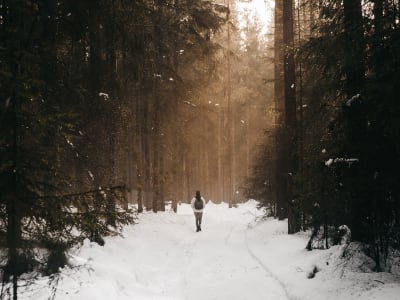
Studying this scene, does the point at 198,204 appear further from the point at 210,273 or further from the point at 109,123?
the point at 109,123

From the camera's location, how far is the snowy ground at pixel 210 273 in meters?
8.51

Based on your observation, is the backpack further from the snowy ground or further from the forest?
the forest

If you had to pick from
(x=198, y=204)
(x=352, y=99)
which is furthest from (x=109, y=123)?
(x=198, y=204)

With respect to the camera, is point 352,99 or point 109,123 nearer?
point 352,99

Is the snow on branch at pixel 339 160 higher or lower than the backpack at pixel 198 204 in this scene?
higher

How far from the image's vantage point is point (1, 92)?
5184 millimetres

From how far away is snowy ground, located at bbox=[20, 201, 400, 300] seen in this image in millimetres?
8508

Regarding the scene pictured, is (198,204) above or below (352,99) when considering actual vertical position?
below

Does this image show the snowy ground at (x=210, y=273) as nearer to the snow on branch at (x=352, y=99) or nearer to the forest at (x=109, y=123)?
the forest at (x=109, y=123)

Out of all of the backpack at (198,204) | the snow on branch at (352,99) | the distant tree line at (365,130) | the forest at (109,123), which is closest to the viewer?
the forest at (109,123)

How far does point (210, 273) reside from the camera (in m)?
12.0

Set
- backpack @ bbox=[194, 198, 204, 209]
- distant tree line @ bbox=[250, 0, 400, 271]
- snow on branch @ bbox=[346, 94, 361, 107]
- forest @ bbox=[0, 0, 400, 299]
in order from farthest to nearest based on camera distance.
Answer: backpack @ bbox=[194, 198, 204, 209] → snow on branch @ bbox=[346, 94, 361, 107] → distant tree line @ bbox=[250, 0, 400, 271] → forest @ bbox=[0, 0, 400, 299]

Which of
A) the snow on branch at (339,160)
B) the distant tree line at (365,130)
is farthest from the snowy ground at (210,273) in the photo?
the snow on branch at (339,160)

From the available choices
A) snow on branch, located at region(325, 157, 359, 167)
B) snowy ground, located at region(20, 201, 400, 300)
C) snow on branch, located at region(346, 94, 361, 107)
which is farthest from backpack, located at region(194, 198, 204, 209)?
snow on branch, located at region(346, 94, 361, 107)
